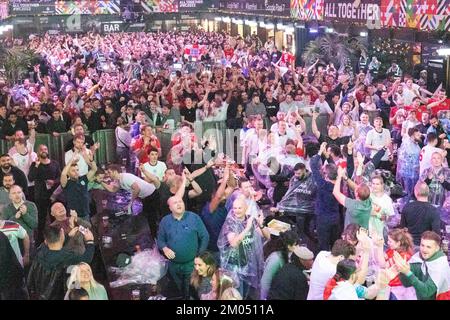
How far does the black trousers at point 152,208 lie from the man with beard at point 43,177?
3.56 feet

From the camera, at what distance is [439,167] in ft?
26.1

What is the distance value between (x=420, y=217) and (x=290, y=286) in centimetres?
185

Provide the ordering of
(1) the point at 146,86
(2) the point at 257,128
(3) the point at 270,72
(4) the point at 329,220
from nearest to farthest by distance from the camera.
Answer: (4) the point at 329,220 < (2) the point at 257,128 < (1) the point at 146,86 < (3) the point at 270,72

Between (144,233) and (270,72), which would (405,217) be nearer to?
(144,233)

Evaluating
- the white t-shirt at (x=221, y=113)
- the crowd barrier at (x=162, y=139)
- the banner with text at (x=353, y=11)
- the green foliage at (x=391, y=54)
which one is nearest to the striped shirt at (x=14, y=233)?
the crowd barrier at (x=162, y=139)

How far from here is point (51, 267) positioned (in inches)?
217

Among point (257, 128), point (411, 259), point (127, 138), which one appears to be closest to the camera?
point (411, 259)

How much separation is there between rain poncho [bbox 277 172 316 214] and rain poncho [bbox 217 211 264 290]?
179cm

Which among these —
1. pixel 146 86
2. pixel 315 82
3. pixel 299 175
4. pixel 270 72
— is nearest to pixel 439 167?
pixel 299 175

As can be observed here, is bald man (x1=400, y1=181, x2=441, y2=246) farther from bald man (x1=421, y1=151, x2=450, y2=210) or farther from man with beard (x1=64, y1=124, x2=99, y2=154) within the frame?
man with beard (x1=64, y1=124, x2=99, y2=154)

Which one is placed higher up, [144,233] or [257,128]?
[257,128]

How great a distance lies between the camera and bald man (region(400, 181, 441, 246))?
6316 mm

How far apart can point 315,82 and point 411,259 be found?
30.4ft
